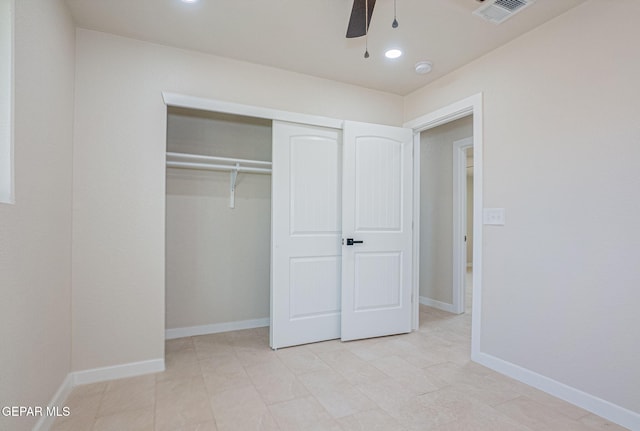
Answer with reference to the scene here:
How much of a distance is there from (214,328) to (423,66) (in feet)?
10.6

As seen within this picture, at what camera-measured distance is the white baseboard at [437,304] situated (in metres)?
4.43

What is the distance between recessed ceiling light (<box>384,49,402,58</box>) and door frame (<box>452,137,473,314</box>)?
6.60 ft

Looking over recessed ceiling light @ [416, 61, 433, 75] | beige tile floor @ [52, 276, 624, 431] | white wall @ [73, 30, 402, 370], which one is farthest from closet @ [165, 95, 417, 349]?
recessed ceiling light @ [416, 61, 433, 75]

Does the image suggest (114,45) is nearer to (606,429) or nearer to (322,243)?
(322,243)

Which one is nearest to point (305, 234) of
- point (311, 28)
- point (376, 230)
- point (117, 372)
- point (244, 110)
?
point (376, 230)

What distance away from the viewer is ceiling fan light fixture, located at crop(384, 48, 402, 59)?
2743 mm

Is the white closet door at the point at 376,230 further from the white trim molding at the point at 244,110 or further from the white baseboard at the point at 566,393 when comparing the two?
the white baseboard at the point at 566,393

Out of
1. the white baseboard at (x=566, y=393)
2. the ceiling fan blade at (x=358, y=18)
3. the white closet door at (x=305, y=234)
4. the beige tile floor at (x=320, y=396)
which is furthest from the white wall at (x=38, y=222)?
the white baseboard at (x=566, y=393)

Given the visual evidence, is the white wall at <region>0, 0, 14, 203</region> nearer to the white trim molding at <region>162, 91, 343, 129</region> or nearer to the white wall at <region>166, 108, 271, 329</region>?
the white trim molding at <region>162, 91, 343, 129</region>

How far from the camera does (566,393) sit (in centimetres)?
219

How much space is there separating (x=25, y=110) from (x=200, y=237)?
1.96m

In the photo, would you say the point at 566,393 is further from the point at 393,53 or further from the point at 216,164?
the point at 216,164

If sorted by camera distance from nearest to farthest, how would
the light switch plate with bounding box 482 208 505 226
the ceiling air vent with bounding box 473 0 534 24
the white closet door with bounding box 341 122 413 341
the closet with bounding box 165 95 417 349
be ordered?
the ceiling air vent with bounding box 473 0 534 24, the light switch plate with bounding box 482 208 505 226, the closet with bounding box 165 95 417 349, the white closet door with bounding box 341 122 413 341

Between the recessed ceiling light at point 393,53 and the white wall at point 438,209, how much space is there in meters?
1.94
